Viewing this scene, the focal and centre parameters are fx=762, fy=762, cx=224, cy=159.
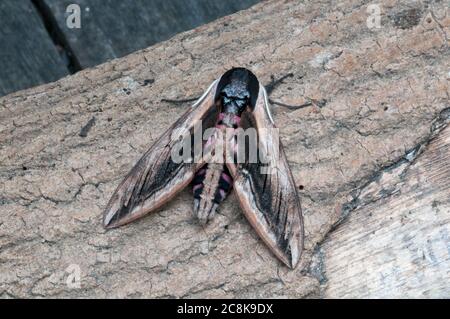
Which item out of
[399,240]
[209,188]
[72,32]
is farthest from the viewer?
[72,32]

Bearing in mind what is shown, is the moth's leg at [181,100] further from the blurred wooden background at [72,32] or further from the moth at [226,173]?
the blurred wooden background at [72,32]

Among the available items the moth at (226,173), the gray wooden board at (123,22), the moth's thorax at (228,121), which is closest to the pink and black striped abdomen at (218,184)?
the moth at (226,173)

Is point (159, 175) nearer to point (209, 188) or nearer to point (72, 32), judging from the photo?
point (209, 188)

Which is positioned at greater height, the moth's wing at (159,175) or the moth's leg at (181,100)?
the moth's leg at (181,100)

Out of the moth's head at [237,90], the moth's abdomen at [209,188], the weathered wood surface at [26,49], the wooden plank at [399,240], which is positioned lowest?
the wooden plank at [399,240]

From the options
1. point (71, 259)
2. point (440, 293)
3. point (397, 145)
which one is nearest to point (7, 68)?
point (71, 259)

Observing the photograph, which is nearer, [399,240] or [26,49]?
[399,240]

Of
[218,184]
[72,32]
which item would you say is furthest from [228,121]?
[72,32]
